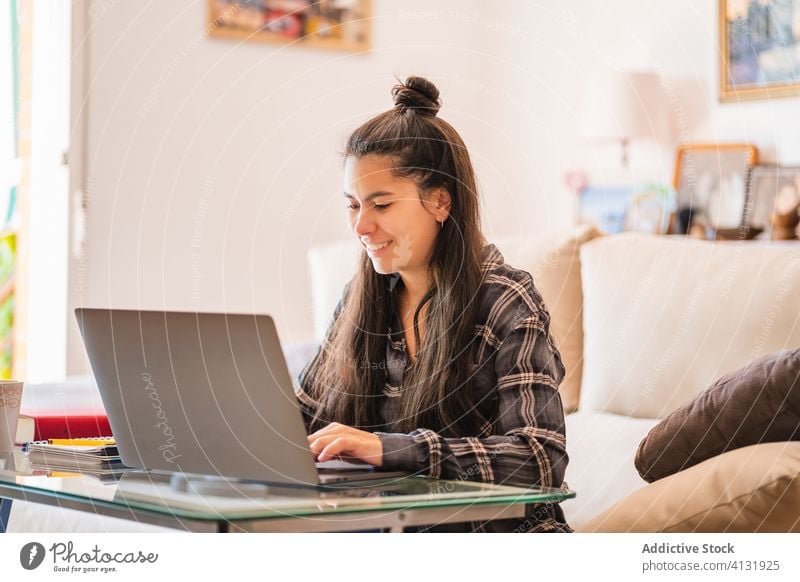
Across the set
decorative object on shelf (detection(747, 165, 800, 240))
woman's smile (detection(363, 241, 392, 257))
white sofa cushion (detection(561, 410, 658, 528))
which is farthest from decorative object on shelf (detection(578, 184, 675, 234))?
woman's smile (detection(363, 241, 392, 257))

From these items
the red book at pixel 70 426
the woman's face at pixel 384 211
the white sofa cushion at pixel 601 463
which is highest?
the woman's face at pixel 384 211

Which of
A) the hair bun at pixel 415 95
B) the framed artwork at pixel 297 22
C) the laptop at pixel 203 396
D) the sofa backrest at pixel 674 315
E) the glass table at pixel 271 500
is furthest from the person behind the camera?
the framed artwork at pixel 297 22

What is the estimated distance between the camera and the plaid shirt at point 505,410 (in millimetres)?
1345

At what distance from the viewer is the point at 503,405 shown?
4.78 ft

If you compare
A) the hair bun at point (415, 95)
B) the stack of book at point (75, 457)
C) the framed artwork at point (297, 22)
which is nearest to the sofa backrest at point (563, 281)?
the hair bun at point (415, 95)

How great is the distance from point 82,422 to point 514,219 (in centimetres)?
223

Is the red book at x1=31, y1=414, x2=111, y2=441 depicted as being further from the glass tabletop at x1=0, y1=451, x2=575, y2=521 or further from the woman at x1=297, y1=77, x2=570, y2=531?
the glass tabletop at x1=0, y1=451, x2=575, y2=521

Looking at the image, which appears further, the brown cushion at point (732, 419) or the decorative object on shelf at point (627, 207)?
the decorative object on shelf at point (627, 207)

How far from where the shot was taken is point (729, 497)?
4.61 feet

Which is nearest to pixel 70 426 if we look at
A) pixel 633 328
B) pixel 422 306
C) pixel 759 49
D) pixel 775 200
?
pixel 422 306

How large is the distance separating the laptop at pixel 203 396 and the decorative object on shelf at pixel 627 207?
2124mm

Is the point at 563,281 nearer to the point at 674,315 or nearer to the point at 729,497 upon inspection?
the point at 674,315

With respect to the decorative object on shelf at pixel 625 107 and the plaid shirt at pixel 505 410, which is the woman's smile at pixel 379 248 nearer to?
the plaid shirt at pixel 505 410

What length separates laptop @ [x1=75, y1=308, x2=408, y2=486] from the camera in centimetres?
118
